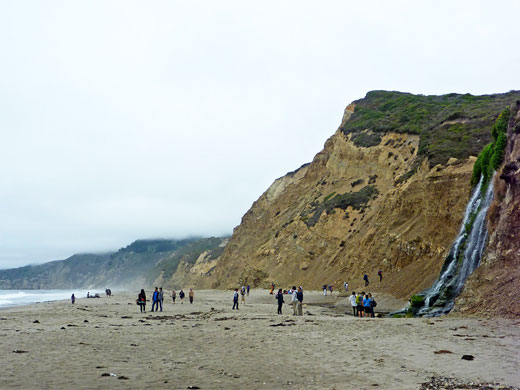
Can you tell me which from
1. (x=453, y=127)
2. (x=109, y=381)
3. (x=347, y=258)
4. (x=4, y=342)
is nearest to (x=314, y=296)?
(x=347, y=258)

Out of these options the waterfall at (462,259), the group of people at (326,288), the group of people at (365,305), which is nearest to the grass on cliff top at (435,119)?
the waterfall at (462,259)

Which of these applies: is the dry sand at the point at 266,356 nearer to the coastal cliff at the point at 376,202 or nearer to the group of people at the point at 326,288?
the coastal cliff at the point at 376,202

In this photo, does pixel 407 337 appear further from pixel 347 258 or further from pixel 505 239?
pixel 347 258

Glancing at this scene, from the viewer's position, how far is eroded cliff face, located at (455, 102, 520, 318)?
16.4 m

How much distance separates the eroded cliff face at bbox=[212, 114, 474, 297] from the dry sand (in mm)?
15045

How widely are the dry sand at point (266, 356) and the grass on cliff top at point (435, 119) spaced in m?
26.5

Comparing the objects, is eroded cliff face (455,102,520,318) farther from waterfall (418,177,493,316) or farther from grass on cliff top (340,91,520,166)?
grass on cliff top (340,91,520,166)

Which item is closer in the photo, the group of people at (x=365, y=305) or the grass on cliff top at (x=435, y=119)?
the group of people at (x=365, y=305)

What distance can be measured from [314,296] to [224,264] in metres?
46.5

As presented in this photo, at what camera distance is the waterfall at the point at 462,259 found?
20.5 meters

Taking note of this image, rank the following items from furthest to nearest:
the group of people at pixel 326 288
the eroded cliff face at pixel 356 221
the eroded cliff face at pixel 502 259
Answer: the group of people at pixel 326 288 → the eroded cliff face at pixel 356 221 → the eroded cliff face at pixel 502 259

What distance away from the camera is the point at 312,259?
5281 cm

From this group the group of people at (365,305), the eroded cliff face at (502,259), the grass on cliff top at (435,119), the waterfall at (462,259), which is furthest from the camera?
the grass on cliff top at (435,119)

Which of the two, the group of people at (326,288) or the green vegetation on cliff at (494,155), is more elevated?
the green vegetation on cliff at (494,155)
